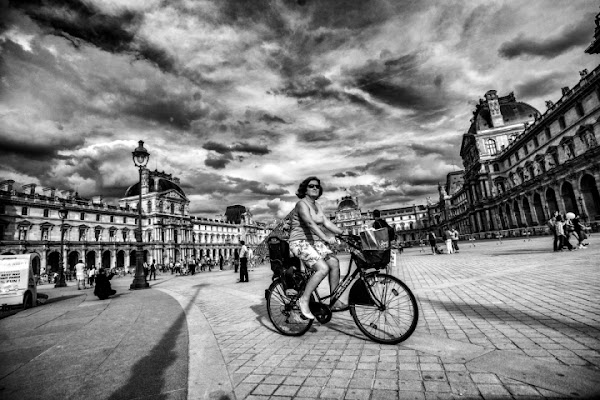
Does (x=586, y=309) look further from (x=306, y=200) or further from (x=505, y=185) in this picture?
(x=505, y=185)

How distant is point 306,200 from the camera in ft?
14.1

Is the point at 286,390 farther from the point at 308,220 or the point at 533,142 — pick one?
the point at 533,142

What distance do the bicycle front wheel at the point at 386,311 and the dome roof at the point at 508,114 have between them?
223 ft

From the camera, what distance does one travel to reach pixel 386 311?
360cm

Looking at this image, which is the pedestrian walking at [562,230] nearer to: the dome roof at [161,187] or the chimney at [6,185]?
the chimney at [6,185]

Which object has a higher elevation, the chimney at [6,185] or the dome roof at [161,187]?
the dome roof at [161,187]

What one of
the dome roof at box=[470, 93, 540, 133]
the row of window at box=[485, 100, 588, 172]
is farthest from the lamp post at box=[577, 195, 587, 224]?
the dome roof at box=[470, 93, 540, 133]

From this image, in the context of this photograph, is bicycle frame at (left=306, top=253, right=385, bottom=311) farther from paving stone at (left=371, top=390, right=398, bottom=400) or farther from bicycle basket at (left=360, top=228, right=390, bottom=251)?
paving stone at (left=371, top=390, right=398, bottom=400)

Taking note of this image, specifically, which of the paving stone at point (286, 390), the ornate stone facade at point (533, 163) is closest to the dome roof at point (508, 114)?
the ornate stone facade at point (533, 163)

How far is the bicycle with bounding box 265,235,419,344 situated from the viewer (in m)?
3.45

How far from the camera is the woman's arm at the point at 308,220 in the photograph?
391cm

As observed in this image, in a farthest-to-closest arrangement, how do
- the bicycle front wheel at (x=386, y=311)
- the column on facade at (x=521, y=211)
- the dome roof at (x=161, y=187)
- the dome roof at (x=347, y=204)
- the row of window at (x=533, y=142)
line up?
the dome roof at (x=347, y=204) < the dome roof at (x=161, y=187) < the column on facade at (x=521, y=211) < the row of window at (x=533, y=142) < the bicycle front wheel at (x=386, y=311)

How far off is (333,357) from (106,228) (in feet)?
243

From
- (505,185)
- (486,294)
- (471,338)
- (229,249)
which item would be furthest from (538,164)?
(229,249)
